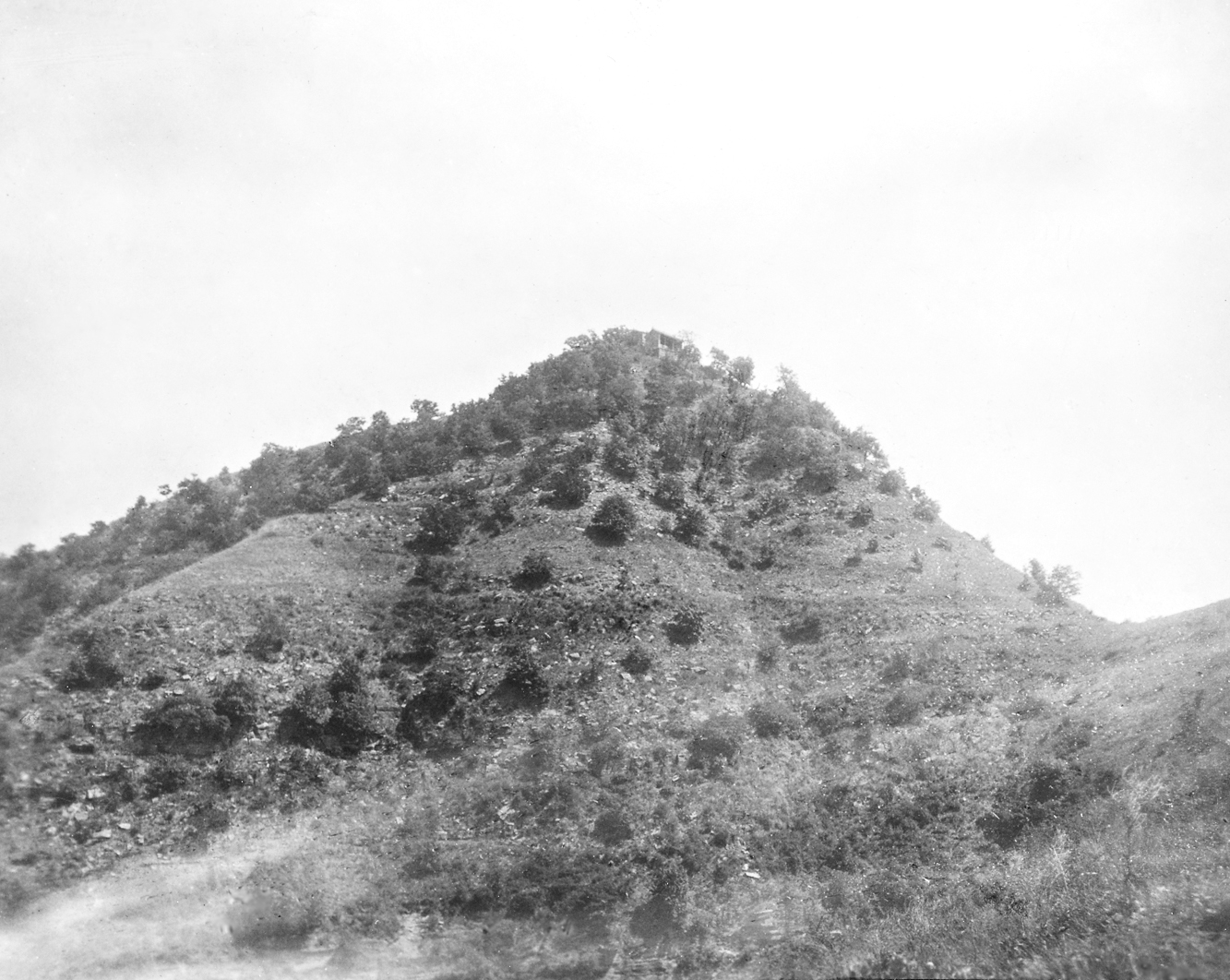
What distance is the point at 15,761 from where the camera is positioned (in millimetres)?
19922

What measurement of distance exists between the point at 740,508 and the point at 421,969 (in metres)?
27.8

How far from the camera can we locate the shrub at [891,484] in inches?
1644

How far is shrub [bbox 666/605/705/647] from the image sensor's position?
95.0 ft

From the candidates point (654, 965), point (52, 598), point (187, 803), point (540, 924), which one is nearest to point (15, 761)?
point (187, 803)

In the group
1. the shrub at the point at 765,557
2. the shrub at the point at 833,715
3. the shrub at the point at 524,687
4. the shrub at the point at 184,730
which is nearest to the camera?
the shrub at the point at 184,730

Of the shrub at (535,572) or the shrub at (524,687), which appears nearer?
the shrub at (524,687)

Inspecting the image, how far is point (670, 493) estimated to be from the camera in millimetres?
38031

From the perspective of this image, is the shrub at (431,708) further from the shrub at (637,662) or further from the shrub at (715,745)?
the shrub at (715,745)

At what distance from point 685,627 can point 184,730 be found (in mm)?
16216

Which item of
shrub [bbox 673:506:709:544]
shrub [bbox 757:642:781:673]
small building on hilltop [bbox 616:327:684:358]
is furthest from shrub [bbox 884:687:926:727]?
A: small building on hilltop [bbox 616:327:684:358]

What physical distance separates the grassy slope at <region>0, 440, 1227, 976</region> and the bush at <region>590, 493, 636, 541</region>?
38.5 inches

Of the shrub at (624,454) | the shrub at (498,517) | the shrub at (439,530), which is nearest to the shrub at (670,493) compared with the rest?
the shrub at (624,454)

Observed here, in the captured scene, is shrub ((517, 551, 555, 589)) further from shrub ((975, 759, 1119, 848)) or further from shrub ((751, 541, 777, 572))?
shrub ((975, 759, 1119, 848))

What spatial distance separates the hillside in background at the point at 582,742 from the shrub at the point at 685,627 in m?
0.18
